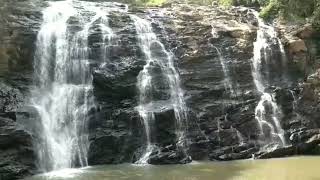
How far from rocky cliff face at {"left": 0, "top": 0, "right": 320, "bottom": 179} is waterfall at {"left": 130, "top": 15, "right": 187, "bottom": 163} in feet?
0.81

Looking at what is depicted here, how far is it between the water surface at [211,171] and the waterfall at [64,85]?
1199 mm

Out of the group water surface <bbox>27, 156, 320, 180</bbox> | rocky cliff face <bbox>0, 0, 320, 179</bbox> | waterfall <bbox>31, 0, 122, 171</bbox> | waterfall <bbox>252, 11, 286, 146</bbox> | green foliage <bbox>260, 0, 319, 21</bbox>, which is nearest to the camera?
water surface <bbox>27, 156, 320, 180</bbox>

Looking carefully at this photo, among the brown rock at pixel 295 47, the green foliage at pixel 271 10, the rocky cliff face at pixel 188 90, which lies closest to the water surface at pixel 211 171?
the rocky cliff face at pixel 188 90

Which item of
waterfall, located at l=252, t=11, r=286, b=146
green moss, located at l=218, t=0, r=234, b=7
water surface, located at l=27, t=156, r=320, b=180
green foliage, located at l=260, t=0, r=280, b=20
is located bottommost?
water surface, located at l=27, t=156, r=320, b=180

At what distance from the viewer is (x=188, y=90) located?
19812mm

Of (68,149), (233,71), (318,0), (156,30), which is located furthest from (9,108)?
(318,0)

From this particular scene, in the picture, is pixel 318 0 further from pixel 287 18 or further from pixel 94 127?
pixel 94 127

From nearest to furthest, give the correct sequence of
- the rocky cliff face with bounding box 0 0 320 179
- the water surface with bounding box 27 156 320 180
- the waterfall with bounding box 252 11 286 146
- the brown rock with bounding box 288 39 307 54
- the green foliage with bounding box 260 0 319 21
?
the water surface with bounding box 27 156 320 180
the rocky cliff face with bounding box 0 0 320 179
the waterfall with bounding box 252 11 286 146
the brown rock with bounding box 288 39 307 54
the green foliage with bounding box 260 0 319 21

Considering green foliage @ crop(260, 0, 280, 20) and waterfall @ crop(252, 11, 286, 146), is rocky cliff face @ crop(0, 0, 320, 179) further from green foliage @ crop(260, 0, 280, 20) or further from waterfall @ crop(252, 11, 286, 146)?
green foliage @ crop(260, 0, 280, 20)

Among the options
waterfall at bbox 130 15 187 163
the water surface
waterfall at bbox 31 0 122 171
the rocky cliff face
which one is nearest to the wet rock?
the rocky cliff face

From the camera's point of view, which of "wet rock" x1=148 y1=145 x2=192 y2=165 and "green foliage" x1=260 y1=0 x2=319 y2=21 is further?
"green foliage" x1=260 y1=0 x2=319 y2=21

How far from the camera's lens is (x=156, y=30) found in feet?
71.1

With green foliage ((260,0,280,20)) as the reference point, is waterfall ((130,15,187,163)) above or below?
below

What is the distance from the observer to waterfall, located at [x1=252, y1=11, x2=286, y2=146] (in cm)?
1909
